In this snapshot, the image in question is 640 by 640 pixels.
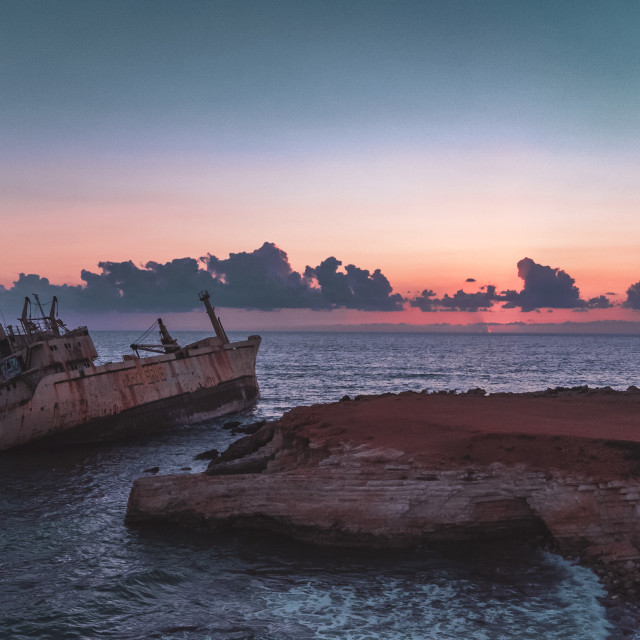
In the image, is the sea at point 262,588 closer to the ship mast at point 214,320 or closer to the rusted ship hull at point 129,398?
the rusted ship hull at point 129,398

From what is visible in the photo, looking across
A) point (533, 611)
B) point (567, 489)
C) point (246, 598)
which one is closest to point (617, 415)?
point (567, 489)

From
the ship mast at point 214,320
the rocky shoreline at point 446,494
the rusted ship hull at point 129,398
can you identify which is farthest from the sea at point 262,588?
the ship mast at point 214,320

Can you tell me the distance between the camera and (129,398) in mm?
31766

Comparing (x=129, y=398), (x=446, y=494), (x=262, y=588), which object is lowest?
(x=262, y=588)

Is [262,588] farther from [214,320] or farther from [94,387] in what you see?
[214,320]

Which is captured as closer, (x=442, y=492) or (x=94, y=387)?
(x=442, y=492)

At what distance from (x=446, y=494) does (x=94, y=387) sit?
75.0 feet

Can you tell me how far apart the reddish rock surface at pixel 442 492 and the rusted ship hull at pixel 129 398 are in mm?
15167

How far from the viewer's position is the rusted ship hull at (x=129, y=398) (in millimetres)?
28047

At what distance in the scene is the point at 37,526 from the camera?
16.3 m

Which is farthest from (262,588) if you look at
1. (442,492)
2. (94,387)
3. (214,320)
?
(214,320)

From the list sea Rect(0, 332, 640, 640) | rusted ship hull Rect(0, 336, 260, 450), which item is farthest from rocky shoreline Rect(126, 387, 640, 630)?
rusted ship hull Rect(0, 336, 260, 450)

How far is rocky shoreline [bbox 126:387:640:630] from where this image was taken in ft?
41.1

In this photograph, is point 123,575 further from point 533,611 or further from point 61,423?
point 61,423
